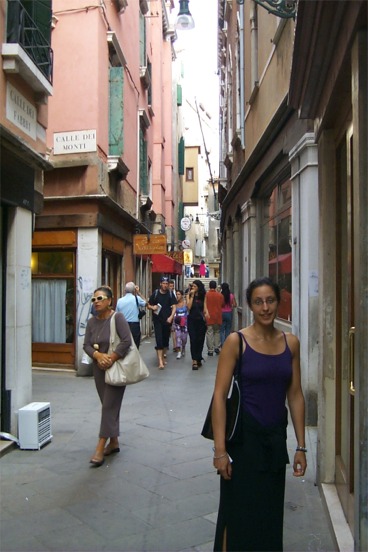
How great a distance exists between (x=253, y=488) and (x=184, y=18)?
850 cm

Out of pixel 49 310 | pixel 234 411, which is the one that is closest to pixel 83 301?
pixel 49 310

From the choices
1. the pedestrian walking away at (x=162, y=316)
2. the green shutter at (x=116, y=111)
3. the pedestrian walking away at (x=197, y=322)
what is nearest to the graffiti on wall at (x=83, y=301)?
the pedestrian walking away at (x=162, y=316)

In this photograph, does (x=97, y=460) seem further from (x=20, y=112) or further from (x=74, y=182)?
(x=74, y=182)

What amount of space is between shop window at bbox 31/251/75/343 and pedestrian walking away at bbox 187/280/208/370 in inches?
100

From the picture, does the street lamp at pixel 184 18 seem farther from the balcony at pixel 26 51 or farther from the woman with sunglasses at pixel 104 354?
the woman with sunglasses at pixel 104 354

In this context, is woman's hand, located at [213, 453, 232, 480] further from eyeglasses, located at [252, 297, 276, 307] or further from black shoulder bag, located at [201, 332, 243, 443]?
eyeglasses, located at [252, 297, 276, 307]

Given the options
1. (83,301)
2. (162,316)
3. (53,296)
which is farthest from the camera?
(162,316)

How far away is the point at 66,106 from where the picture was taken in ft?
38.9

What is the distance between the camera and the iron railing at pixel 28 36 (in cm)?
633

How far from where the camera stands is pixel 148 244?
16516 mm

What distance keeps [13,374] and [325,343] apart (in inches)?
139

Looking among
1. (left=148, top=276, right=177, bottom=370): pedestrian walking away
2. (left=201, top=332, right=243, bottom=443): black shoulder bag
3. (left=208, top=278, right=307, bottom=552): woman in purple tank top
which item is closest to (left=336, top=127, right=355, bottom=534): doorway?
(left=208, top=278, right=307, bottom=552): woman in purple tank top

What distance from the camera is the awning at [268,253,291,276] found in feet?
30.8

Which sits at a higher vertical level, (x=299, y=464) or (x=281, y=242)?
(x=281, y=242)
